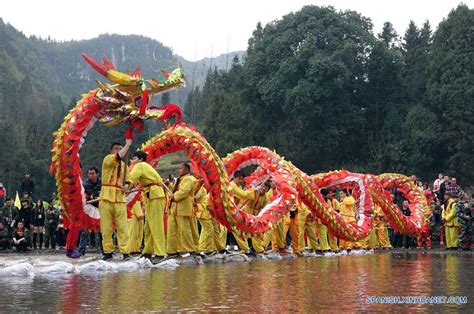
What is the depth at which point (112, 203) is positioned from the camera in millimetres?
13523

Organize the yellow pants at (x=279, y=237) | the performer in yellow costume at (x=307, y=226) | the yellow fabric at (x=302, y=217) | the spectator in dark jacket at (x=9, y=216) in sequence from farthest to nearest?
1. the spectator in dark jacket at (x=9, y=216)
2. the performer in yellow costume at (x=307, y=226)
3. the yellow fabric at (x=302, y=217)
4. the yellow pants at (x=279, y=237)

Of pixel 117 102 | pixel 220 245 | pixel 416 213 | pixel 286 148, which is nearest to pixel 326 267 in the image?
pixel 220 245

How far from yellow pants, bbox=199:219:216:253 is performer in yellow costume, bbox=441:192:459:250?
32.0ft

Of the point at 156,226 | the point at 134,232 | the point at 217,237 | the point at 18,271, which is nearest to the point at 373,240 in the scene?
the point at 217,237

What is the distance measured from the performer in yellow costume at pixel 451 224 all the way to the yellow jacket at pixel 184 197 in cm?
1103

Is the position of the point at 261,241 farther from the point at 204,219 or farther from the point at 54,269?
the point at 54,269

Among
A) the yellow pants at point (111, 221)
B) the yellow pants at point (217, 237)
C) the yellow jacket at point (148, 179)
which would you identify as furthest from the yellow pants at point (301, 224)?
the yellow pants at point (111, 221)

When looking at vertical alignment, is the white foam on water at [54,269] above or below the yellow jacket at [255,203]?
below

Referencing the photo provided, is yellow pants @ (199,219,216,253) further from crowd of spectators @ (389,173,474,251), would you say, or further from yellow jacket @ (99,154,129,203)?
crowd of spectators @ (389,173,474,251)

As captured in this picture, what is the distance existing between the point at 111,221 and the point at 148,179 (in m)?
0.95

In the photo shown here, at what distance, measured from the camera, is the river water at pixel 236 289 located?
7.87m

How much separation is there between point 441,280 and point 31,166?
55451 millimetres

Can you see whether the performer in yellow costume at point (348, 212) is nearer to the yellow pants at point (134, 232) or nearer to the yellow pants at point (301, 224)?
the yellow pants at point (301, 224)

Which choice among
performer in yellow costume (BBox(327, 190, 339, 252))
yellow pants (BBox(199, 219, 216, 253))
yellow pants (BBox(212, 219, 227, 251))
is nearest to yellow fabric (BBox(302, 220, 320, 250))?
performer in yellow costume (BBox(327, 190, 339, 252))
